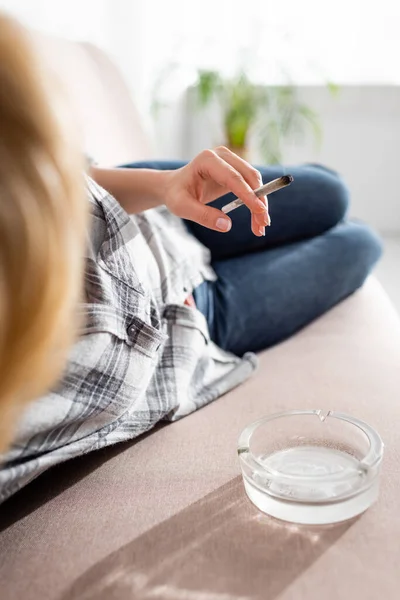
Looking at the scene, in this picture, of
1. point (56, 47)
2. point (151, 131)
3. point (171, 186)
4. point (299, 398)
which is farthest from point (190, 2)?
point (299, 398)

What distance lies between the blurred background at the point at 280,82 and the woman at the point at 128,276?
159cm

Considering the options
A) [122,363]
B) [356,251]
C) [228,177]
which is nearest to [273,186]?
[228,177]

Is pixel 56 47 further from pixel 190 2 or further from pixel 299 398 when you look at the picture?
pixel 190 2

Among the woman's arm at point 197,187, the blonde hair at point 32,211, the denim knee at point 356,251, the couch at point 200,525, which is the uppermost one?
the blonde hair at point 32,211

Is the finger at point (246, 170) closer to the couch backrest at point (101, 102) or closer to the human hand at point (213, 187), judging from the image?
the human hand at point (213, 187)

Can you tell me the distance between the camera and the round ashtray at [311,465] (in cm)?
56

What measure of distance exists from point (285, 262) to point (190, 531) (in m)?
0.71

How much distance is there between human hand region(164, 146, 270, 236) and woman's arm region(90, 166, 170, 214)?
0.09 feet

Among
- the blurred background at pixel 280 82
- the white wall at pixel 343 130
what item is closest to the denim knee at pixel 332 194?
the blurred background at pixel 280 82

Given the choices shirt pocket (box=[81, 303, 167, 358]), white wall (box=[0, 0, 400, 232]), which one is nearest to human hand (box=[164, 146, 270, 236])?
shirt pocket (box=[81, 303, 167, 358])

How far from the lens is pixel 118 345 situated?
27.4 inches

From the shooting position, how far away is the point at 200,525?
0.57 m

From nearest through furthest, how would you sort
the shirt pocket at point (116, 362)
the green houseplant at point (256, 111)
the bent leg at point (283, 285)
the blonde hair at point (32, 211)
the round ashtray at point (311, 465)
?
the blonde hair at point (32, 211)
the round ashtray at point (311, 465)
the shirt pocket at point (116, 362)
the bent leg at point (283, 285)
the green houseplant at point (256, 111)

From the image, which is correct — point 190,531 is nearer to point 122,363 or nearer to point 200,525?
point 200,525
